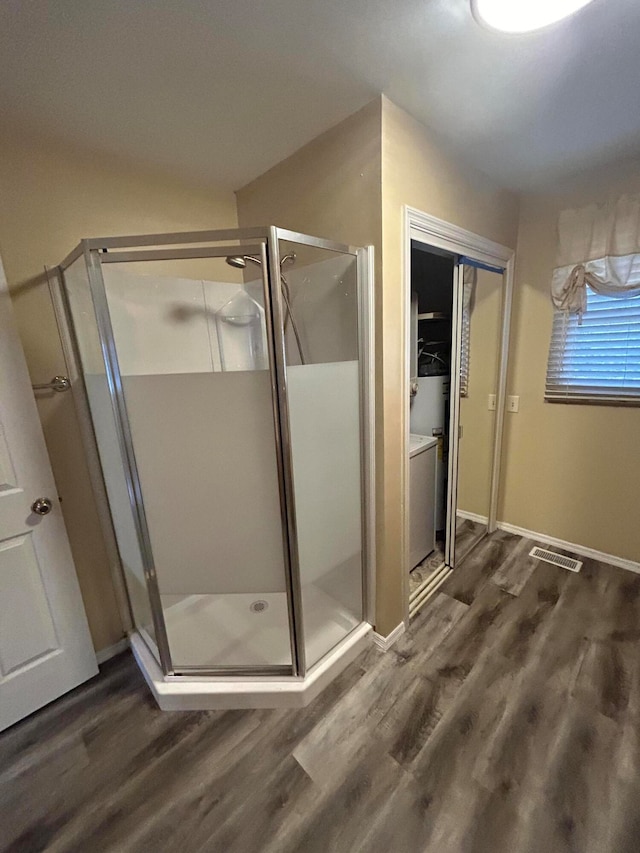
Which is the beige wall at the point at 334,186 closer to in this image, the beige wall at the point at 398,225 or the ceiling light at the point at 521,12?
the beige wall at the point at 398,225

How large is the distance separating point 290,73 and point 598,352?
2205 mm

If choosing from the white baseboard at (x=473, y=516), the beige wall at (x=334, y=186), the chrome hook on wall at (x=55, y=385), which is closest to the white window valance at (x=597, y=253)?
the beige wall at (x=334, y=186)

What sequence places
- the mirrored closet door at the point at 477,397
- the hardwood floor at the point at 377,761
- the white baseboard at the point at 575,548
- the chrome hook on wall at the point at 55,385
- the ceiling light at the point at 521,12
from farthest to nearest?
the mirrored closet door at the point at 477,397 < the white baseboard at the point at 575,548 < the chrome hook on wall at the point at 55,385 < the hardwood floor at the point at 377,761 < the ceiling light at the point at 521,12

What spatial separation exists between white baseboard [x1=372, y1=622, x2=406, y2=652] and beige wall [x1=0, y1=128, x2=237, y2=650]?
4.53ft

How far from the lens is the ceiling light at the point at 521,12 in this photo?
0.91 metres

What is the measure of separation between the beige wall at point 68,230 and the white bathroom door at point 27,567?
0.12 m

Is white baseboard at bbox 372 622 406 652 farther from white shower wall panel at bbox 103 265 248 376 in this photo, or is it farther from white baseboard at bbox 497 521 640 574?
white shower wall panel at bbox 103 265 248 376

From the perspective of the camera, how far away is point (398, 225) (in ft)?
4.58

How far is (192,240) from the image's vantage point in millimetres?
1132

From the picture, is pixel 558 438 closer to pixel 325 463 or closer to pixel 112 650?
pixel 325 463

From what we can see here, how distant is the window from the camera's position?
1997 mm

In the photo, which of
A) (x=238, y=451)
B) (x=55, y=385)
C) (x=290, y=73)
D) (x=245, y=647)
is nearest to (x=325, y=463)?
(x=238, y=451)

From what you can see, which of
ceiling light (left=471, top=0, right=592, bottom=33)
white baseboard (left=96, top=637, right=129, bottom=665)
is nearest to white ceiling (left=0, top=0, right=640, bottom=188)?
ceiling light (left=471, top=0, right=592, bottom=33)

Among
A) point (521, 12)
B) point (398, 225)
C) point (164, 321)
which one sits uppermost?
point (521, 12)
